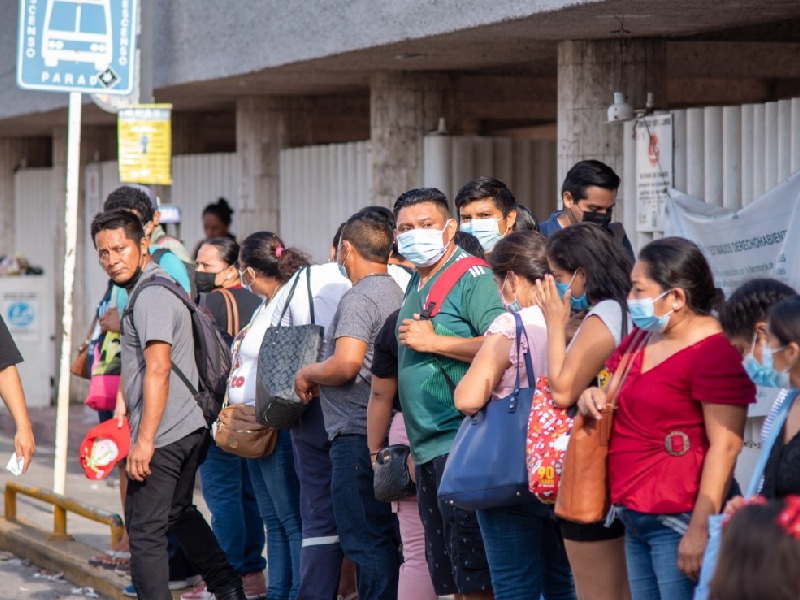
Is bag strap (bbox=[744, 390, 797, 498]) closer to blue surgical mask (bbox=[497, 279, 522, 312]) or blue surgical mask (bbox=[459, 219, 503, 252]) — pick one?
blue surgical mask (bbox=[497, 279, 522, 312])

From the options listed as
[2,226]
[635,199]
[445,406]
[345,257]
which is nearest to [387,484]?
[445,406]

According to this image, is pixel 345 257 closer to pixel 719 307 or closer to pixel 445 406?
pixel 445 406

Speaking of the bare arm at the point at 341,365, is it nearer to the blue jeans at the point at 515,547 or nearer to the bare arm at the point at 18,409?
the blue jeans at the point at 515,547

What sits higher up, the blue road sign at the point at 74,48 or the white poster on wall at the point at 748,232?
the blue road sign at the point at 74,48

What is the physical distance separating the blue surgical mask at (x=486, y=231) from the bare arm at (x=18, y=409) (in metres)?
2.16

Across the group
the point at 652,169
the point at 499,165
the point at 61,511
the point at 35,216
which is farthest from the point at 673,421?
the point at 35,216

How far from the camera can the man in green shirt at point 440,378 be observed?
16.0 ft

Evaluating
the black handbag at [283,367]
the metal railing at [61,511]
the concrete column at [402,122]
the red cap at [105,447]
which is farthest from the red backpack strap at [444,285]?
the concrete column at [402,122]

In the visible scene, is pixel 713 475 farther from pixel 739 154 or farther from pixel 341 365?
pixel 739 154

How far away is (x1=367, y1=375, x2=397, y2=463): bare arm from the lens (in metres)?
5.30

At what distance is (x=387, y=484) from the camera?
523 cm

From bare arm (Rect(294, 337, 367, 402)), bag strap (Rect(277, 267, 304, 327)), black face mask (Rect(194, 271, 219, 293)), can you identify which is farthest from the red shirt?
black face mask (Rect(194, 271, 219, 293))

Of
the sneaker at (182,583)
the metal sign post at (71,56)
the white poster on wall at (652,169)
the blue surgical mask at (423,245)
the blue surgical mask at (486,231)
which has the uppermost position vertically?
the metal sign post at (71,56)

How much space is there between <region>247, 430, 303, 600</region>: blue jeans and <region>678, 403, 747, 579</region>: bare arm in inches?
106
